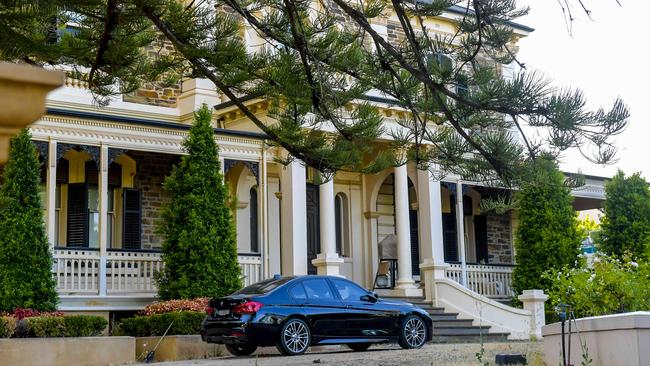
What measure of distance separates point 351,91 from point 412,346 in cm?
703

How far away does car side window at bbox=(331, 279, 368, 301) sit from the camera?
16.4 m

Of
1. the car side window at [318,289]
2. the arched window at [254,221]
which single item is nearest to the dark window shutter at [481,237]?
the arched window at [254,221]

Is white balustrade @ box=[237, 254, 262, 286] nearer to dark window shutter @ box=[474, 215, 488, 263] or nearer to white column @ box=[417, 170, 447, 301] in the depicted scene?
white column @ box=[417, 170, 447, 301]

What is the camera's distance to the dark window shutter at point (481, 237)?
27.5 m

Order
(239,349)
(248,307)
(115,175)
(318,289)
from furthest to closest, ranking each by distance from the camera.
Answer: (115,175), (318,289), (239,349), (248,307)

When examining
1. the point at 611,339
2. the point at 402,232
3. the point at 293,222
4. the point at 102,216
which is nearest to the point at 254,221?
the point at 293,222

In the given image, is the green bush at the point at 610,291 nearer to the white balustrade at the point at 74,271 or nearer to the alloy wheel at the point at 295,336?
the alloy wheel at the point at 295,336

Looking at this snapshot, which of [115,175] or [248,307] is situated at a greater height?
[115,175]

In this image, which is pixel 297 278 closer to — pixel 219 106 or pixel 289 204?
pixel 289 204

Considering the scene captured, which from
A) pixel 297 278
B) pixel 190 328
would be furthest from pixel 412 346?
pixel 190 328

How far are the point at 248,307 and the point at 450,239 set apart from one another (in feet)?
43.1

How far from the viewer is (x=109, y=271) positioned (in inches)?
756

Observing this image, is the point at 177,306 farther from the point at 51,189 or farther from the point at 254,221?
the point at 254,221

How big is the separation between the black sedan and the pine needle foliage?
4009 mm
